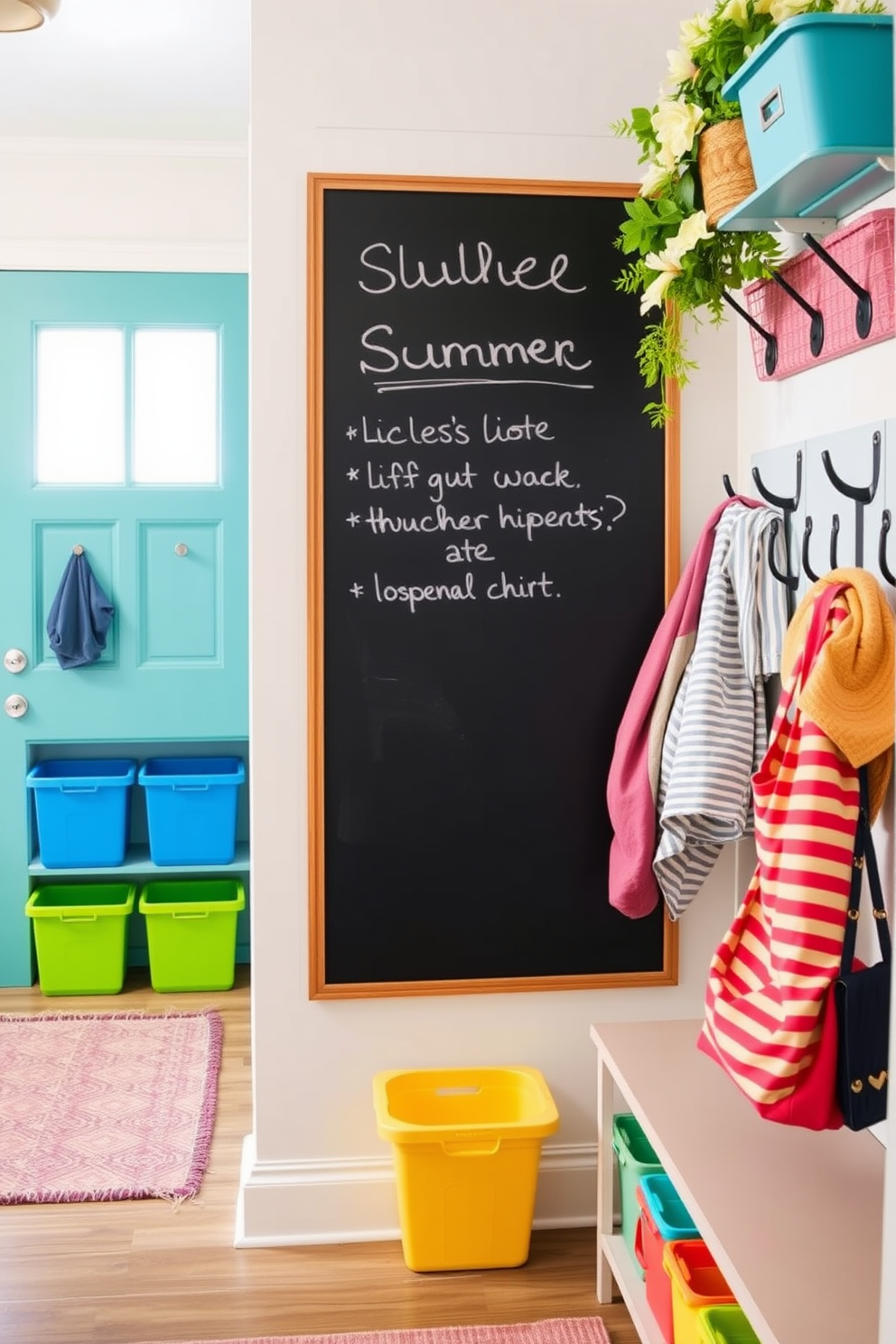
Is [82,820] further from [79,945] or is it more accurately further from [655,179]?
[655,179]

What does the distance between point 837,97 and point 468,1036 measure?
1753 millimetres

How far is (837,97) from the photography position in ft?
5.02

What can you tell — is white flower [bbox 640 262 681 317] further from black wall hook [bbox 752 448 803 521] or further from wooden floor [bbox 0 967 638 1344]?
wooden floor [bbox 0 967 638 1344]

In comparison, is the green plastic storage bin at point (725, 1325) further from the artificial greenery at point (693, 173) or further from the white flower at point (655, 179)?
the white flower at point (655, 179)

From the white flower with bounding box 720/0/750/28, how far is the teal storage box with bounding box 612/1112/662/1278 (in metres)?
1.73

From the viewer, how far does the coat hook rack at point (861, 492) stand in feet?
5.78

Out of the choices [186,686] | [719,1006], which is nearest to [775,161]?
[719,1006]

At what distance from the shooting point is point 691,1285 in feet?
5.91

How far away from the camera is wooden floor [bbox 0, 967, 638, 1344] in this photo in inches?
86.3

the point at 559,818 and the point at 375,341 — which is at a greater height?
the point at 375,341

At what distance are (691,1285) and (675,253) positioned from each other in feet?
4.88

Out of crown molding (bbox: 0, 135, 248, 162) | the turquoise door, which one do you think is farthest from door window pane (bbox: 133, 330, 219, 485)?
crown molding (bbox: 0, 135, 248, 162)

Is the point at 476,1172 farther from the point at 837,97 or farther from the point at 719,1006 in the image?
the point at 837,97

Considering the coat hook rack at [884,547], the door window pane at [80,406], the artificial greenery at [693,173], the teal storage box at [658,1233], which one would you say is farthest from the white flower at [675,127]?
the door window pane at [80,406]
